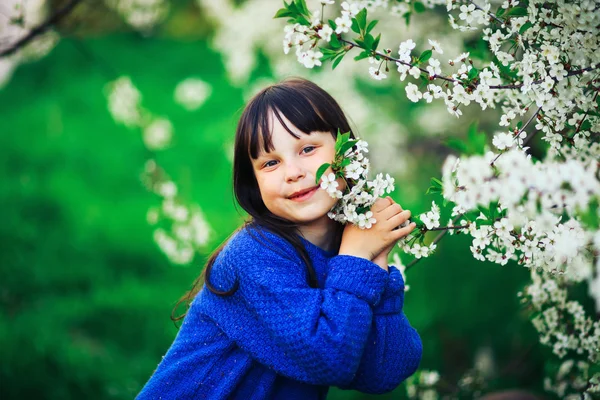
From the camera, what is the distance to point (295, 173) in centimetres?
191

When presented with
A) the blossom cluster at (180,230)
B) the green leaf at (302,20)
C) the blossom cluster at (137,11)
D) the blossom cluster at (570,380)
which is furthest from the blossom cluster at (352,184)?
the blossom cluster at (137,11)

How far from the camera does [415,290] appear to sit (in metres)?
4.58

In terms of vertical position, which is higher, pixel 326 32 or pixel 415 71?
pixel 326 32

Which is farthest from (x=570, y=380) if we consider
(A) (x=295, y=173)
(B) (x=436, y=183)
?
(A) (x=295, y=173)

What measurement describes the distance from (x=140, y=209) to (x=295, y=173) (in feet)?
14.9

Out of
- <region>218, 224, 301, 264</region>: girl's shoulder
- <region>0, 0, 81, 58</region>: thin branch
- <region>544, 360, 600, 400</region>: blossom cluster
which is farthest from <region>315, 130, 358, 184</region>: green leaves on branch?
<region>0, 0, 81, 58</region>: thin branch

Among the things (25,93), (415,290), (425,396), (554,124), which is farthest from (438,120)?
(25,93)

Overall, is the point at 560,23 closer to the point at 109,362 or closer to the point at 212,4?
the point at 109,362

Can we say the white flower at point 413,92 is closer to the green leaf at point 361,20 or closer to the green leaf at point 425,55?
the green leaf at point 425,55

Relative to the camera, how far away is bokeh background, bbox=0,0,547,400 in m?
3.83

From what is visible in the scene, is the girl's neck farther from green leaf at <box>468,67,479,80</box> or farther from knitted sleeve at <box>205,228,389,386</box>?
green leaf at <box>468,67,479,80</box>

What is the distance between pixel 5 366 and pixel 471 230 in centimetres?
322

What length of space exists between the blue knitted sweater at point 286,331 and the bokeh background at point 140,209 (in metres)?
0.38

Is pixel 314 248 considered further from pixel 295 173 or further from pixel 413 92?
pixel 413 92
